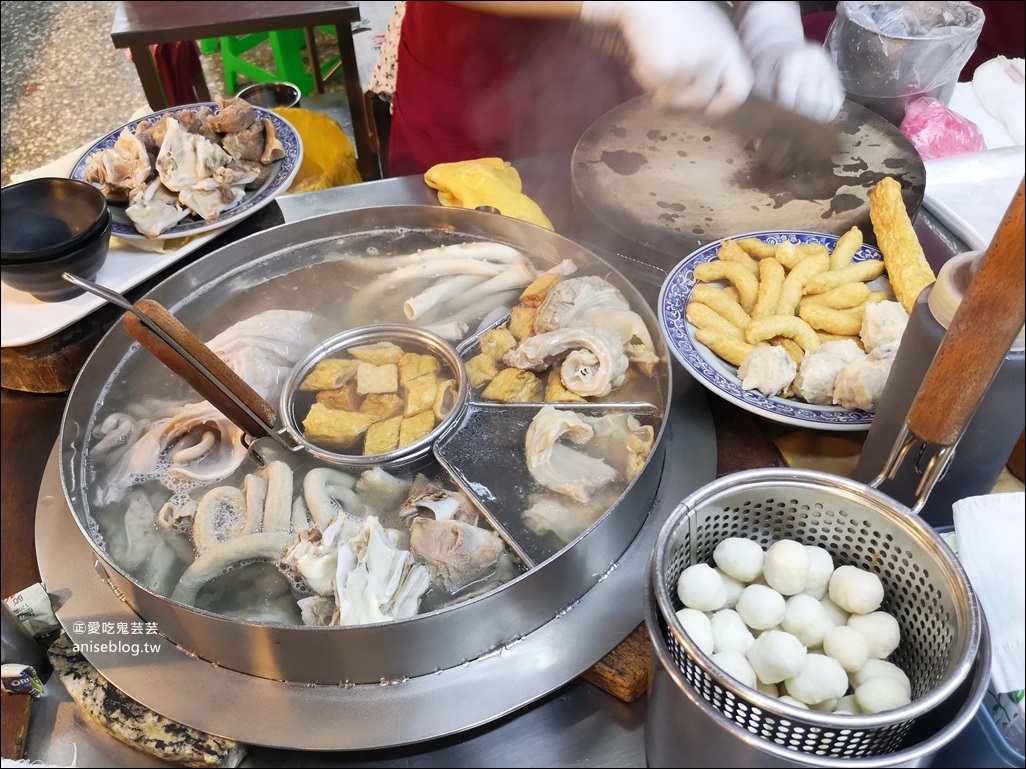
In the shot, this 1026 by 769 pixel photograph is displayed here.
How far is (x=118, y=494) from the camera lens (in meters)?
1.80

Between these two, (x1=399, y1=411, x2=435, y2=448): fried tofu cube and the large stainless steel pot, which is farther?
(x1=399, y1=411, x2=435, y2=448): fried tofu cube

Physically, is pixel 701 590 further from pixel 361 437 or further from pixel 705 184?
pixel 705 184

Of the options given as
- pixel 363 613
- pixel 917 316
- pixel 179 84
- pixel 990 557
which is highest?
pixel 917 316

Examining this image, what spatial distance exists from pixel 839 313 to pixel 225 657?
1.66 metres

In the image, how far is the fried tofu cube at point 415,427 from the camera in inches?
71.9

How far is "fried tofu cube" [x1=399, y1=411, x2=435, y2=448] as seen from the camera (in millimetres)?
1827

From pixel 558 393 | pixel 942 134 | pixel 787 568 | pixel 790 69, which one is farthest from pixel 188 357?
pixel 942 134

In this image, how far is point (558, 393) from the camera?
1.94 meters

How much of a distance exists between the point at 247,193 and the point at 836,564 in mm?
2307

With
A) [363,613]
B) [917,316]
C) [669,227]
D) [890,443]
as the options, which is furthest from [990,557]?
[669,227]

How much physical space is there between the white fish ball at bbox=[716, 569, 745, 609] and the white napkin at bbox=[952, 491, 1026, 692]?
358 mm

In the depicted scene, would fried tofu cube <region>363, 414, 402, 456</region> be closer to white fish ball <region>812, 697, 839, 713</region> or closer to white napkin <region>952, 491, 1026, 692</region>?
white fish ball <region>812, 697, 839, 713</region>

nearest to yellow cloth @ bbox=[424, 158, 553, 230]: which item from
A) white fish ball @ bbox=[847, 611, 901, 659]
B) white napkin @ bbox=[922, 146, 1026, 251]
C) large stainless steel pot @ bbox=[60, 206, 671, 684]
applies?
large stainless steel pot @ bbox=[60, 206, 671, 684]

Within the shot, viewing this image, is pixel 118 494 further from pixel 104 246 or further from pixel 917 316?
pixel 917 316
